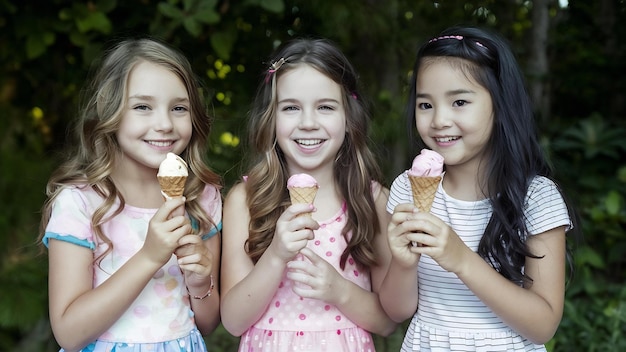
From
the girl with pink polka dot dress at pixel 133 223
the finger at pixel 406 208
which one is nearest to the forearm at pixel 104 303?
the girl with pink polka dot dress at pixel 133 223

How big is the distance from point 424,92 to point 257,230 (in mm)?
778

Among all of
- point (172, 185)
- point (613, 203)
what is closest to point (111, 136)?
point (172, 185)

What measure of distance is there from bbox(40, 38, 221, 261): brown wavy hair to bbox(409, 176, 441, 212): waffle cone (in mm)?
816

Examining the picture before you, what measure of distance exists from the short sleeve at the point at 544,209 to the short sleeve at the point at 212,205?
1115 millimetres

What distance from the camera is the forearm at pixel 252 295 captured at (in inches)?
90.7

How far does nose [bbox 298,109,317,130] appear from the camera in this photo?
244 centimetres

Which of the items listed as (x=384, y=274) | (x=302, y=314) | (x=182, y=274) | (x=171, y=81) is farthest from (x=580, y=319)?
(x=171, y=81)

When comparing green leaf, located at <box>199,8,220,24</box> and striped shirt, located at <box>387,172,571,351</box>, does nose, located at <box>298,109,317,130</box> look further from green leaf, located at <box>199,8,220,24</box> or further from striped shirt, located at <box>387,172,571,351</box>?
green leaf, located at <box>199,8,220,24</box>

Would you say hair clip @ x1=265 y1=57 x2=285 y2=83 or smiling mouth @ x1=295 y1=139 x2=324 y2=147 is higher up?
hair clip @ x1=265 y1=57 x2=285 y2=83

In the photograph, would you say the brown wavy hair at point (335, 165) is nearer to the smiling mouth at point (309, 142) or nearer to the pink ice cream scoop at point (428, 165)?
the smiling mouth at point (309, 142)

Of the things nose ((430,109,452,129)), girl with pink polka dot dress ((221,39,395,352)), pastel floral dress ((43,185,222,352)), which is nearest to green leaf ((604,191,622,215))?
girl with pink polka dot dress ((221,39,395,352))

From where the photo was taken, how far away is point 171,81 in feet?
7.96

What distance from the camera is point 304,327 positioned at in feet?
8.04

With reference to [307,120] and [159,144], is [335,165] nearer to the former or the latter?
[307,120]
